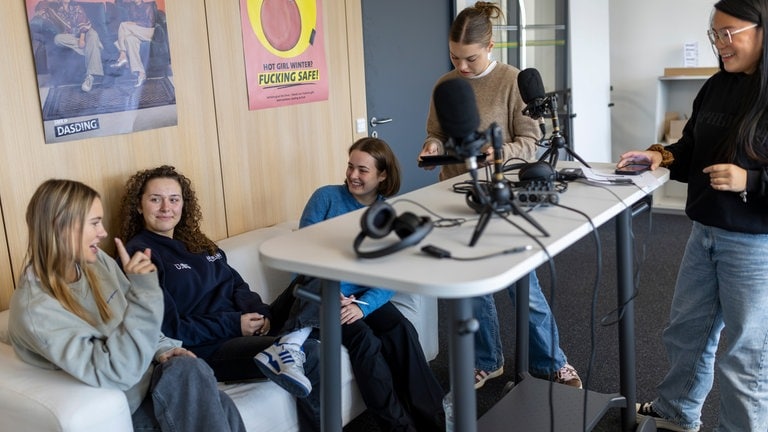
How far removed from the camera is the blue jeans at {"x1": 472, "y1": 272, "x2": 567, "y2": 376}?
8.88 ft

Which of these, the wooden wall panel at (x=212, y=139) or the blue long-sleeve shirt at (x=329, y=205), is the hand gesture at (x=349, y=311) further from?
the wooden wall panel at (x=212, y=139)

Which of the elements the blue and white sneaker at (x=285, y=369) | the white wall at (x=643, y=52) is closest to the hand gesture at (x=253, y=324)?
the blue and white sneaker at (x=285, y=369)

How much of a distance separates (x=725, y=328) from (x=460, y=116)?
1.26 metres

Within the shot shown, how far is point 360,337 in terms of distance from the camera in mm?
2361

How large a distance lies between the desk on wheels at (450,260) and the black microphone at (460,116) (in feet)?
0.63

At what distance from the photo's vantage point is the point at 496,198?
156 centimetres

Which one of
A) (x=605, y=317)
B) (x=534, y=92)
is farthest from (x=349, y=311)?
(x=605, y=317)

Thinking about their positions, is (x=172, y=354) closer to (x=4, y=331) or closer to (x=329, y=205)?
(x=4, y=331)

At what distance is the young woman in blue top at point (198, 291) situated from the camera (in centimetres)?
226

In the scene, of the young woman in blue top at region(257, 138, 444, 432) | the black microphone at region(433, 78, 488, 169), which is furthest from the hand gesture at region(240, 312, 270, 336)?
the black microphone at region(433, 78, 488, 169)

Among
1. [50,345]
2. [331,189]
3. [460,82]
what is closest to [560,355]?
[331,189]

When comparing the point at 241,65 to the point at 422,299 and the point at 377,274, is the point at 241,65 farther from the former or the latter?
the point at 377,274

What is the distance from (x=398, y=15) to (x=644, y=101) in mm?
2793

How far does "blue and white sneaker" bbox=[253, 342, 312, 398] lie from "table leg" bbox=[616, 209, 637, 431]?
0.98 meters
